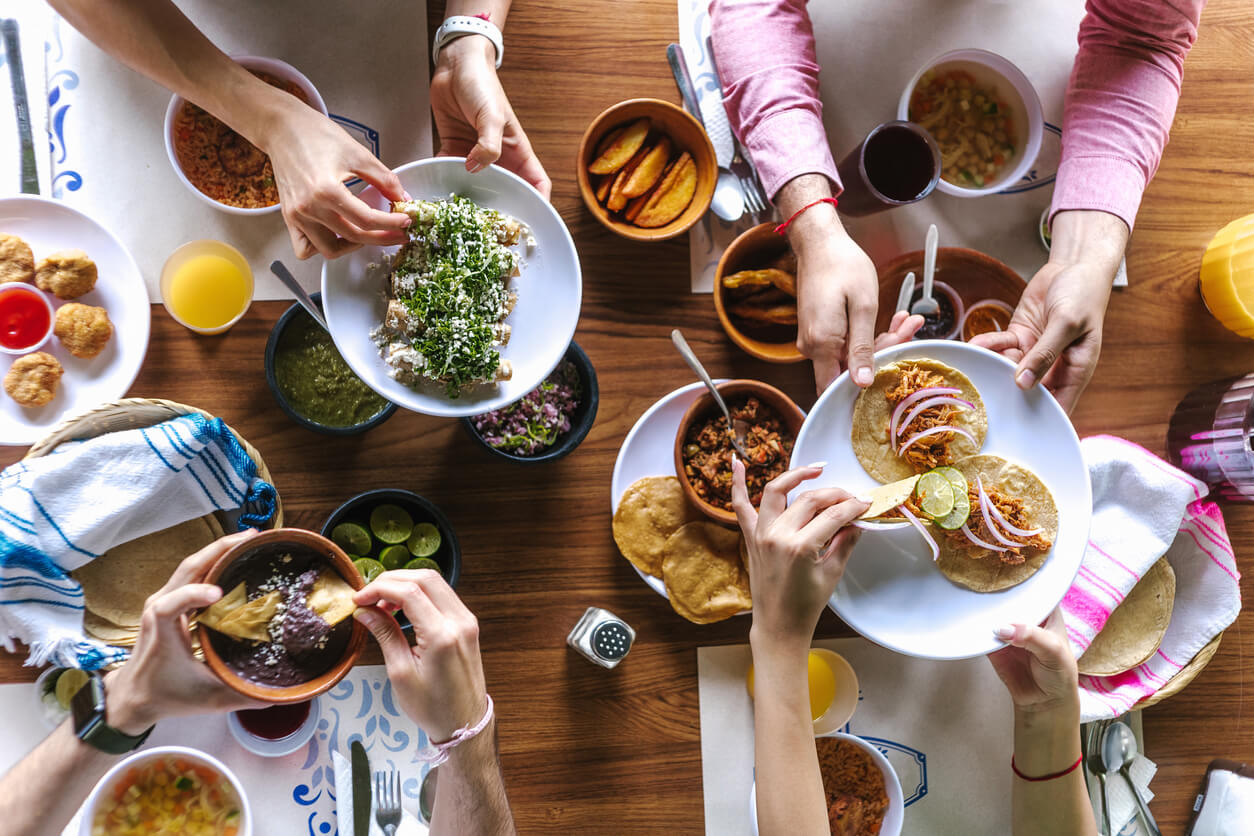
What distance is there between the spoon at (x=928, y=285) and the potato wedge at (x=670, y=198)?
0.59 metres

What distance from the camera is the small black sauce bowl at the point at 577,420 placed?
189 cm

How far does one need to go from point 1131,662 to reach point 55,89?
2990 millimetres

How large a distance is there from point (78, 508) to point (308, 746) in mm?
751

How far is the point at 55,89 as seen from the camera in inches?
75.1

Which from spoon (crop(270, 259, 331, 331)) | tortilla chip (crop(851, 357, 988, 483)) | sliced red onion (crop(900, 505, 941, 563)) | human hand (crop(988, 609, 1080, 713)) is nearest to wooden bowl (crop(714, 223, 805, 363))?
tortilla chip (crop(851, 357, 988, 483))

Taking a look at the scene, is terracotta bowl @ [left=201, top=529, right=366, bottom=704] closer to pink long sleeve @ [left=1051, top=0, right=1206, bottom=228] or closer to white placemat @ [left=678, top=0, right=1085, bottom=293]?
white placemat @ [left=678, top=0, right=1085, bottom=293]

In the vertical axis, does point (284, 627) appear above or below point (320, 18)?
below

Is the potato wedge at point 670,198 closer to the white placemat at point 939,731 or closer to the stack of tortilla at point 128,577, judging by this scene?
the white placemat at point 939,731

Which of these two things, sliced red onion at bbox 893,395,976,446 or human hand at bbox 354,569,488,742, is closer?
human hand at bbox 354,569,488,742

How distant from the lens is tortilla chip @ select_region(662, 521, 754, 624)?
1918mm

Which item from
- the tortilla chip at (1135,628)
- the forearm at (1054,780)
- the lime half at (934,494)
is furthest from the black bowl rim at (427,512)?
the tortilla chip at (1135,628)

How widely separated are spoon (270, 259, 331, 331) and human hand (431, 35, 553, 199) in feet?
1.51

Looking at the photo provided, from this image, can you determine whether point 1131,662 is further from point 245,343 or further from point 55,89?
point 55,89

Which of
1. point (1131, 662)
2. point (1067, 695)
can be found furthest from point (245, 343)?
point (1131, 662)
